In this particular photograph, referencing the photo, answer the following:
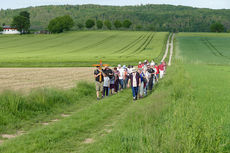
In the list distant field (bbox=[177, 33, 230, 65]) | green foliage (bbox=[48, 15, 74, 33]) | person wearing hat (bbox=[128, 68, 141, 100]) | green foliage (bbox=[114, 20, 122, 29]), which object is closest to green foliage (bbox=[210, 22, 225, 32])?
green foliage (bbox=[114, 20, 122, 29])

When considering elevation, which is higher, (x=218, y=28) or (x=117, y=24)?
(x=117, y=24)

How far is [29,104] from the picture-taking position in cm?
1257

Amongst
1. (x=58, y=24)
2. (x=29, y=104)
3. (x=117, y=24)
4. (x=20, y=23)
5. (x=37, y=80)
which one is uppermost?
(x=117, y=24)

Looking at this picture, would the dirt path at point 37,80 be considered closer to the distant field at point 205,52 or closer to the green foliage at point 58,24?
the distant field at point 205,52

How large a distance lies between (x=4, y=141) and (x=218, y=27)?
514ft

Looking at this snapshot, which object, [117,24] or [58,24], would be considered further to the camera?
Answer: [117,24]

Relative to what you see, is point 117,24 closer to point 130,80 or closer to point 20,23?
point 20,23

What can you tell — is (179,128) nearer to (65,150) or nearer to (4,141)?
(65,150)

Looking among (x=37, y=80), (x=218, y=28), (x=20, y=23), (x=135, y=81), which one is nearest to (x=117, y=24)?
(x=218, y=28)

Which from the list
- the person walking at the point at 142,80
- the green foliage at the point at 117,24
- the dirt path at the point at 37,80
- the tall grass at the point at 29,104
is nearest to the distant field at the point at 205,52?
the dirt path at the point at 37,80

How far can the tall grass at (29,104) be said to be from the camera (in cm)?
1080

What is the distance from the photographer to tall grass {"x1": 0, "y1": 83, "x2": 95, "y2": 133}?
35.4ft

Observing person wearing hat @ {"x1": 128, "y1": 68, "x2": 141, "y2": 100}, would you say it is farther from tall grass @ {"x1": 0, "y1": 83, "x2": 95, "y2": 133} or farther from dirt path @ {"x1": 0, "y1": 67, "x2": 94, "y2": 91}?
dirt path @ {"x1": 0, "y1": 67, "x2": 94, "y2": 91}

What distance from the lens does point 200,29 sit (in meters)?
195
